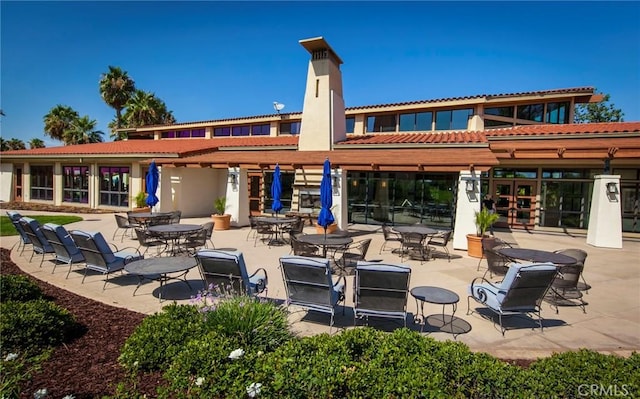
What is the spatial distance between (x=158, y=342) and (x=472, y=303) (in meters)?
5.72

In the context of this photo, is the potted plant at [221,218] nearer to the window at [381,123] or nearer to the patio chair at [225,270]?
the patio chair at [225,270]

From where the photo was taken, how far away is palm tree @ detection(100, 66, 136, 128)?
35.9m

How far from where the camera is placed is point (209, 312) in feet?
14.3

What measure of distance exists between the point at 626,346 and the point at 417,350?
12.3 feet

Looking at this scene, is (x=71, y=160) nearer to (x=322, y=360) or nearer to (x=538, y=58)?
(x=322, y=360)

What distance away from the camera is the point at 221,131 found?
90.1 ft

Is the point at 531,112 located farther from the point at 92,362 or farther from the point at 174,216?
the point at 92,362

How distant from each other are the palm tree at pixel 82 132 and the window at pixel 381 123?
1325 inches

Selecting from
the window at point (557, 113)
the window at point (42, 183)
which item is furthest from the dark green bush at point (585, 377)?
the window at point (42, 183)

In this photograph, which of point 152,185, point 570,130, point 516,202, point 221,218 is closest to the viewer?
point 221,218

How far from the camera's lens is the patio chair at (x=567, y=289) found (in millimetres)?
6453

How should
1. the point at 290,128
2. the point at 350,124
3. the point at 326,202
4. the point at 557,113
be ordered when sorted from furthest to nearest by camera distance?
the point at 290,128, the point at 350,124, the point at 557,113, the point at 326,202

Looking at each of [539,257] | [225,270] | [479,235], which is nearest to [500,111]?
[479,235]

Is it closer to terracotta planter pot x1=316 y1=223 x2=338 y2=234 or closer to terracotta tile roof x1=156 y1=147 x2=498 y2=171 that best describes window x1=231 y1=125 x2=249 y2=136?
terracotta tile roof x1=156 y1=147 x2=498 y2=171
